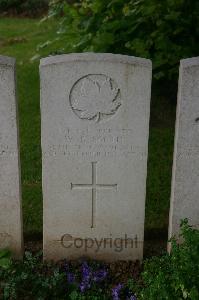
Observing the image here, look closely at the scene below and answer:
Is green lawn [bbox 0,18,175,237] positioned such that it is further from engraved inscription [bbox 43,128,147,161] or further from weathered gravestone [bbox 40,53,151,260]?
engraved inscription [bbox 43,128,147,161]

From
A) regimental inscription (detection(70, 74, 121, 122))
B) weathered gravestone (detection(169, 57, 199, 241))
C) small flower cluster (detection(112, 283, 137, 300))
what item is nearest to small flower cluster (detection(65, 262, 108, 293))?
small flower cluster (detection(112, 283, 137, 300))

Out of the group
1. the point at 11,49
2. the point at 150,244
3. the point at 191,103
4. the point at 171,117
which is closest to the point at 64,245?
the point at 150,244

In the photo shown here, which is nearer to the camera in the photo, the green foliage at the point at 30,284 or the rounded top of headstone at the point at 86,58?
the rounded top of headstone at the point at 86,58

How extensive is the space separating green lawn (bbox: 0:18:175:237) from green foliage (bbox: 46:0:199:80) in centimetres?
84

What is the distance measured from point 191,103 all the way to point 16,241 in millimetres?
1708

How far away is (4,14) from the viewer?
14031 millimetres

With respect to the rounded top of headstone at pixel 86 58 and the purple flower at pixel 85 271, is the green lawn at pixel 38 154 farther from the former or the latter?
the rounded top of headstone at pixel 86 58

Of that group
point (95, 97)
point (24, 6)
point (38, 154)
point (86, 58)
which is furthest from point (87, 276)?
point (24, 6)

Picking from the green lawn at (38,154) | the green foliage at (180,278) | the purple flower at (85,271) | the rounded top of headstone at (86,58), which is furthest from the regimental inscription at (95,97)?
the green lawn at (38,154)

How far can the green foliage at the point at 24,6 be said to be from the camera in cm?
1397

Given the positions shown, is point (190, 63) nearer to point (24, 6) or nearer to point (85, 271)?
point (85, 271)

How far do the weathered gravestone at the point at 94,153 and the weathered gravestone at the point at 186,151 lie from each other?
23 centimetres

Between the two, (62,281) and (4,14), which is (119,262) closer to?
(62,281)

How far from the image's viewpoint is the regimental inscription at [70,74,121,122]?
3.79 meters
